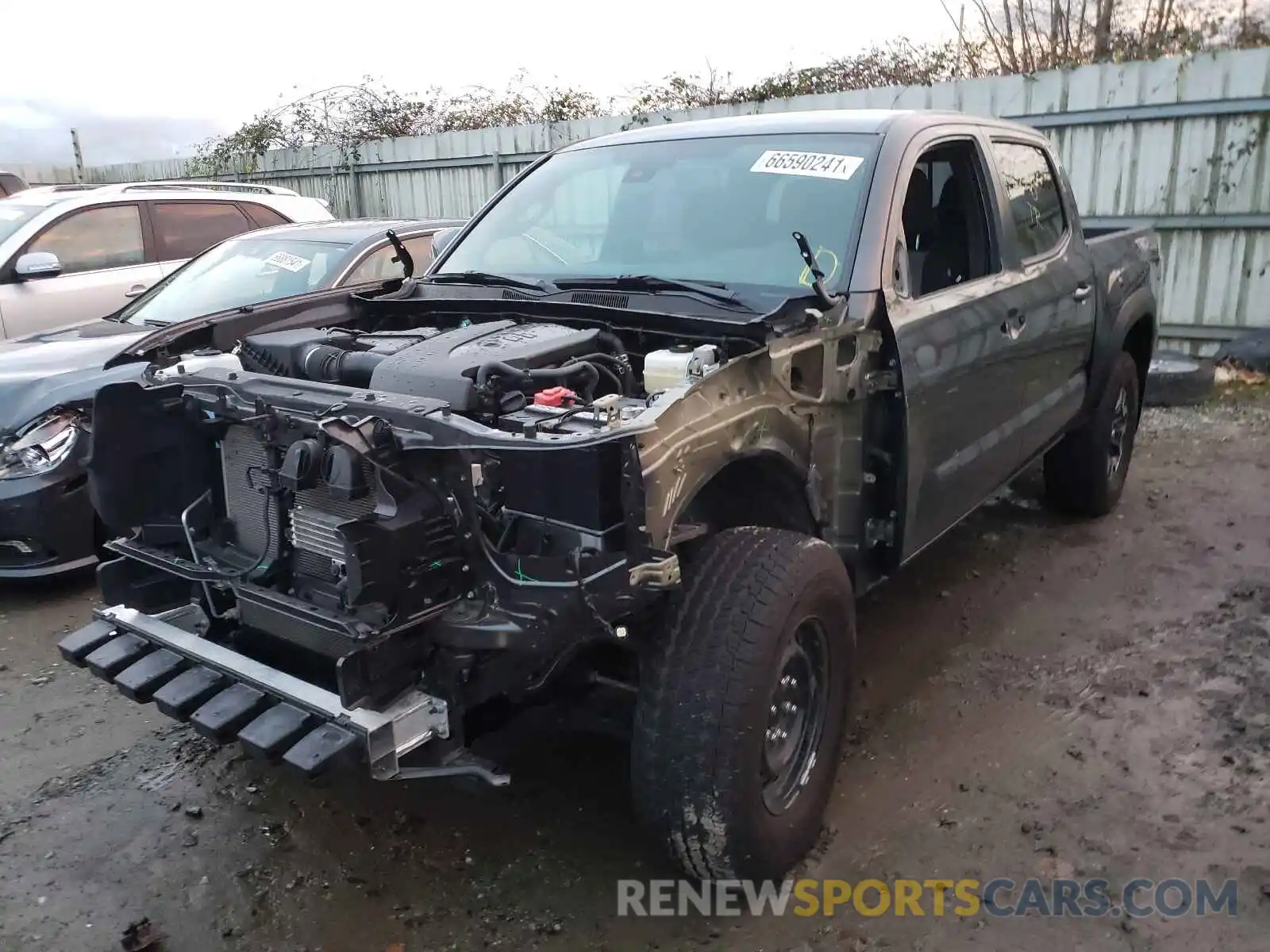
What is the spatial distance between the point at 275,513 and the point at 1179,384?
676 centimetres

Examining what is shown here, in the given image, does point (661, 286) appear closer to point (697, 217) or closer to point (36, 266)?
point (697, 217)

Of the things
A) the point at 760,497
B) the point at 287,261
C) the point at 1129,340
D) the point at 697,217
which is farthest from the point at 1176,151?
the point at 760,497

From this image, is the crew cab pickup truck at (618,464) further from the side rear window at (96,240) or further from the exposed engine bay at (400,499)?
the side rear window at (96,240)

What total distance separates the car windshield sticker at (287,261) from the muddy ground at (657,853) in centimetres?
236

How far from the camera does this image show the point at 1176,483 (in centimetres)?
594

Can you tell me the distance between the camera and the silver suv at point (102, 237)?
666cm

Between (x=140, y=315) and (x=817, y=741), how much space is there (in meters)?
4.67

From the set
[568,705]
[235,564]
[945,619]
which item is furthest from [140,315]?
[945,619]

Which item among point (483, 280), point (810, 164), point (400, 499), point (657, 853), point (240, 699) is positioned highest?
point (810, 164)

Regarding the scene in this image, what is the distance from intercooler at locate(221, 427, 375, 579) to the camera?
2480 mm

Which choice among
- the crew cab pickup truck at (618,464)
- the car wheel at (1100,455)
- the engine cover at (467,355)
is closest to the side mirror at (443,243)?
the crew cab pickup truck at (618,464)

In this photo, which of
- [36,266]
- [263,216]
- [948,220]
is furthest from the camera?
[263,216]

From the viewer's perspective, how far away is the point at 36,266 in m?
6.43

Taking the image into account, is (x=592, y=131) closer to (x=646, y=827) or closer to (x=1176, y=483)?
(x=1176, y=483)
